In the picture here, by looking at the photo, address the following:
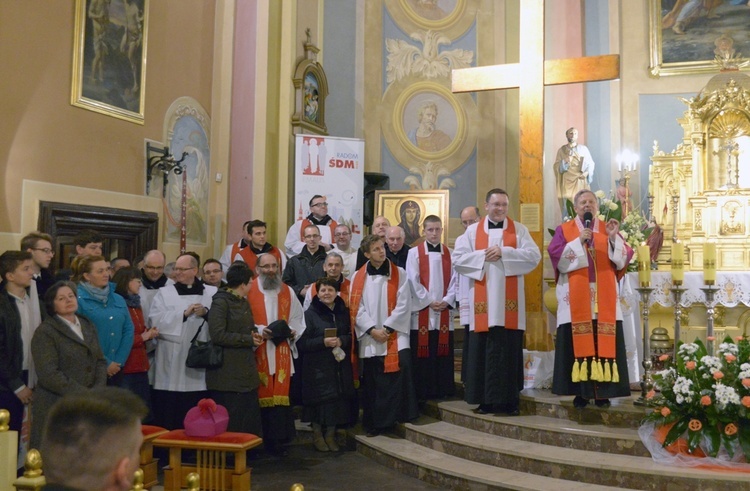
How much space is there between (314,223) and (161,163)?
7.16 feet

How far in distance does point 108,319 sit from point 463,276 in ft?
9.39

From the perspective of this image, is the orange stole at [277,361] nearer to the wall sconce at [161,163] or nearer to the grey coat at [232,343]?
the grey coat at [232,343]

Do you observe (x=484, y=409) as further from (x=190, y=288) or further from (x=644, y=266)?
(x=190, y=288)

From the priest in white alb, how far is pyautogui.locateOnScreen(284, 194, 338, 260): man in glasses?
188 cm

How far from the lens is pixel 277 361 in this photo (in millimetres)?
6336

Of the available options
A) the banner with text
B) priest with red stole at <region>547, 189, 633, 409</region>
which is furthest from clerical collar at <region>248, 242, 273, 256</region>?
priest with red stole at <region>547, 189, 633, 409</region>

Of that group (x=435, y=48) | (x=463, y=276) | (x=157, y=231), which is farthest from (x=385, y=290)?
(x=435, y=48)

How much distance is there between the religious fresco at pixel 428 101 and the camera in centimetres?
1207

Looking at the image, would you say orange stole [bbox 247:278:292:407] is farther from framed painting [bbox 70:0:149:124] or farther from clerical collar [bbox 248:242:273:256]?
framed painting [bbox 70:0:149:124]

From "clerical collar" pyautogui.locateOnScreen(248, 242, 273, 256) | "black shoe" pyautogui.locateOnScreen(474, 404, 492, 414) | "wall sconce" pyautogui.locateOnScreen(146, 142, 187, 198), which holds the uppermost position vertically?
"wall sconce" pyautogui.locateOnScreen(146, 142, 187, 198)

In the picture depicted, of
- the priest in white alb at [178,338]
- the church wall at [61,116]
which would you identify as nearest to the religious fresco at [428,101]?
the church wall at [61,116]

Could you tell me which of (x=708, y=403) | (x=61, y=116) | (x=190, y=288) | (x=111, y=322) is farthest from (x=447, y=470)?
(x=61, y=116)

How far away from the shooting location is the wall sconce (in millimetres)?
9016

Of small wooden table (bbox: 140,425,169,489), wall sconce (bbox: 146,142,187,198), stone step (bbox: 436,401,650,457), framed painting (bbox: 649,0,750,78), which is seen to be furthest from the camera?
framed painting (bbox: 649,0,750,78)
